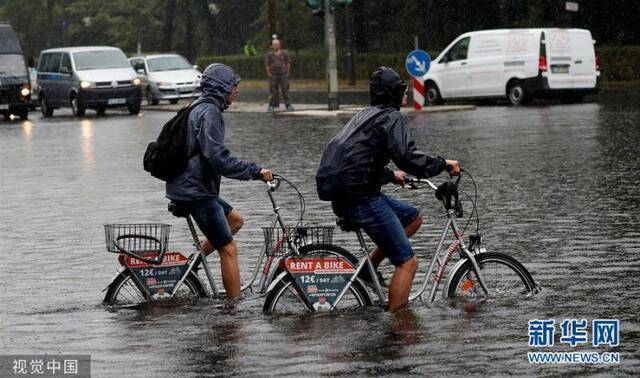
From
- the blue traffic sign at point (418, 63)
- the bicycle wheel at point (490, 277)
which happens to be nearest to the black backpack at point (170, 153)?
the bicycle wheel at point (490, 277)

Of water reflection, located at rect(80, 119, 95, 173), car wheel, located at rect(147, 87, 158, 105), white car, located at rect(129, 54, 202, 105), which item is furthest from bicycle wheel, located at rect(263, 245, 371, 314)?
car wheel, located at rect(147, 87, 158, 105)

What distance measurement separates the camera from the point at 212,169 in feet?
29.3

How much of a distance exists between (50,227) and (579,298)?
20.2ft

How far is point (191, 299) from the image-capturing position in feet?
30.5

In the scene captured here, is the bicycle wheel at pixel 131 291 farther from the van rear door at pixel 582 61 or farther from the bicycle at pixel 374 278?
the van rear door at pixel 582 61

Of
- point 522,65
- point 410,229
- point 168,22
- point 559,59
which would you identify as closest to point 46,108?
point 522,65

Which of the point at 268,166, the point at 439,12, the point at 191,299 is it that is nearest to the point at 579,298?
the point at 191,299

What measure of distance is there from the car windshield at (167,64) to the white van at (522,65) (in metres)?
10.5

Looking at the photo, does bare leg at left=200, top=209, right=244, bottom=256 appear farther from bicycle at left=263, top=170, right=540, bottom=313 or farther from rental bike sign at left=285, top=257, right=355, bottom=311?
rental bike sign at left=285, top=257, right=355, bottom=311

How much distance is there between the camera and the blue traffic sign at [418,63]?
104ft

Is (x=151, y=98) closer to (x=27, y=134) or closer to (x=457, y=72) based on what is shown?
(x=457, y=72)

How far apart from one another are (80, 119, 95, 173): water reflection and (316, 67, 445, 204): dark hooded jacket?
12202 mm

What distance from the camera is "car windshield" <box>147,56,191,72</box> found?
146 ft

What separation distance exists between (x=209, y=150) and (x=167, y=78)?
115 feet
